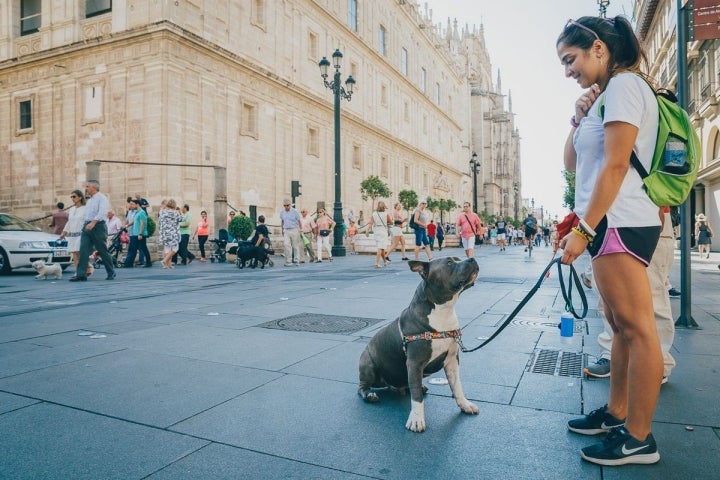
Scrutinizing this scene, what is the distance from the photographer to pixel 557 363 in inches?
149

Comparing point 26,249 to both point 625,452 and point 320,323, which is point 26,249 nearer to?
point 320,323

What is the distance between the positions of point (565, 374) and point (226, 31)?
2186 centimetres

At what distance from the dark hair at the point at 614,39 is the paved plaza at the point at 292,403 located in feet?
5.88

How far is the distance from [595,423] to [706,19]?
464 centimetres

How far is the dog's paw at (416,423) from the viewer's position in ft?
8.39

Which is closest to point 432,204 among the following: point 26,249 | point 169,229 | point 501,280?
point 169,229

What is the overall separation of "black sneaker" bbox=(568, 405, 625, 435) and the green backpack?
3.44 ft

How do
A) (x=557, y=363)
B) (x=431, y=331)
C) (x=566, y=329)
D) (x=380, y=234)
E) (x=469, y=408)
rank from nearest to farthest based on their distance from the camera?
(x=431, y=331), (x=469, y=408), (x=557, y=363), (x=566, y=329), (x=380, y=234)

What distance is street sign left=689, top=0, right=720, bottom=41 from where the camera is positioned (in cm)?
505

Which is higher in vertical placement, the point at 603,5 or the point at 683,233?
the point at 603,5

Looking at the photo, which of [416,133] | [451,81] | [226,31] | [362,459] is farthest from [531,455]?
[451,81]

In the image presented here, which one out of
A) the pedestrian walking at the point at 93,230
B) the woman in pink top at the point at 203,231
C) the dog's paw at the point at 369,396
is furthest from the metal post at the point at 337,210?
the dog's paw at the point at 369,396

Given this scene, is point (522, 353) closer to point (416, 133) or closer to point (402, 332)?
point (402, 332)

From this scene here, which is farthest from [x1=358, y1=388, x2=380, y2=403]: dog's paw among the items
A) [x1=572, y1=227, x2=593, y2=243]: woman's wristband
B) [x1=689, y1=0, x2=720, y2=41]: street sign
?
[x1=689, y1=0, x2=720, y2=41]: street sign
